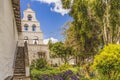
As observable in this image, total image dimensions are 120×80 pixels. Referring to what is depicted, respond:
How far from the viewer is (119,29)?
17016 millimetres

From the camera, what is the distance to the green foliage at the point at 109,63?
35.6 feet

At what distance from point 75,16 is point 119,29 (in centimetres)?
412

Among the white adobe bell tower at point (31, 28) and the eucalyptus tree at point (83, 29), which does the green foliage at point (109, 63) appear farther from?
the white adobe bell tower at point (31, 28)

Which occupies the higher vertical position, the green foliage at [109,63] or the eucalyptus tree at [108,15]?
the eucalyptus tree at [108,15]

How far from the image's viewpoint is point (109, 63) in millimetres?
10945

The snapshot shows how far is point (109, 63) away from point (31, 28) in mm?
27810

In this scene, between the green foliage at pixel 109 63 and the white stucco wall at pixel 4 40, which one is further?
the green foliage at pixel 109 63

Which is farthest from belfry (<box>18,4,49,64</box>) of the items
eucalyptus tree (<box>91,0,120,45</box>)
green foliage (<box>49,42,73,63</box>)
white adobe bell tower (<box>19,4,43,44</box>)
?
eucalyptus tree (<box>91,0,120,45</box>)

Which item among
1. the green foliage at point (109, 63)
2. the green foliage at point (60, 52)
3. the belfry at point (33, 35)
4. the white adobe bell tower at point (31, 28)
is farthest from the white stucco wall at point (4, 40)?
the green foliage at point (60, 52)

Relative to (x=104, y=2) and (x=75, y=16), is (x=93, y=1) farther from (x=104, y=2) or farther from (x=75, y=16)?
(x=75, y=16)

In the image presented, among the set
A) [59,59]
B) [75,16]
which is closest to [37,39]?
[59,59]

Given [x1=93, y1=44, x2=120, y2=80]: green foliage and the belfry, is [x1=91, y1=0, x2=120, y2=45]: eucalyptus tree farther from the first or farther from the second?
the belfry

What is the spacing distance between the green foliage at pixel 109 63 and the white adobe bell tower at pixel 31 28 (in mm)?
25453

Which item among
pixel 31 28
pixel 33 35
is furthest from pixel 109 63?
pixel 31 28
